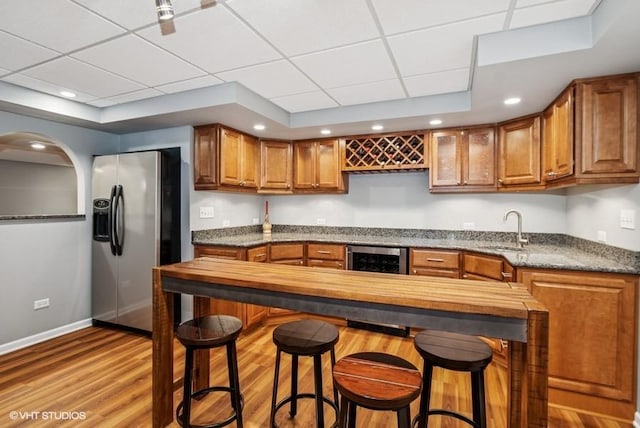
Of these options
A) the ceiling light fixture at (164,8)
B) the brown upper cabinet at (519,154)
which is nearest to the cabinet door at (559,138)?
the brown upper cabinet at (519,154)

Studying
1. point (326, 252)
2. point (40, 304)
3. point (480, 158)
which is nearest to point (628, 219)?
point (480, 158)

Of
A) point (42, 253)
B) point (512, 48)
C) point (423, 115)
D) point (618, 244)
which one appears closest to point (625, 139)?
point (618, 244)

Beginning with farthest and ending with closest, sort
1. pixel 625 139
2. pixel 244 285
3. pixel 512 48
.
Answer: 1. pixel 625 139
2. pixel 512 48
3. pixel 244 285

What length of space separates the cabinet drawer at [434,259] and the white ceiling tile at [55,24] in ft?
10.1

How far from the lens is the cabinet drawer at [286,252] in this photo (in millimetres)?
3758

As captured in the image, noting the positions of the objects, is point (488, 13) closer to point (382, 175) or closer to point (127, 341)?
point (382, 175)

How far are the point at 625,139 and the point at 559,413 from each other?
189 centimetres

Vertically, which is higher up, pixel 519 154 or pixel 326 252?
pixel 519 154

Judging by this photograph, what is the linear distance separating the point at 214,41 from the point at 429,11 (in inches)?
51.1

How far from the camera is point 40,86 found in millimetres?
2814

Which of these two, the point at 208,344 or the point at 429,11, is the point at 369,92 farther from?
the point at 208,344

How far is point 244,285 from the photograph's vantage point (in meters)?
1.67

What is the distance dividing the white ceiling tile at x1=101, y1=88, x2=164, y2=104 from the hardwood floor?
2.43 m

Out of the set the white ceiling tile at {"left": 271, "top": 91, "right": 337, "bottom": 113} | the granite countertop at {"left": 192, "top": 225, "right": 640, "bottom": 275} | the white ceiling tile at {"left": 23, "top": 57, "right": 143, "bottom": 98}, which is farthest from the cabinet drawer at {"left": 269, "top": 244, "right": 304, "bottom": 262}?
the white ceiling tile at {"left": 23, "top": 57, "right": 143, "bottom": 98}
